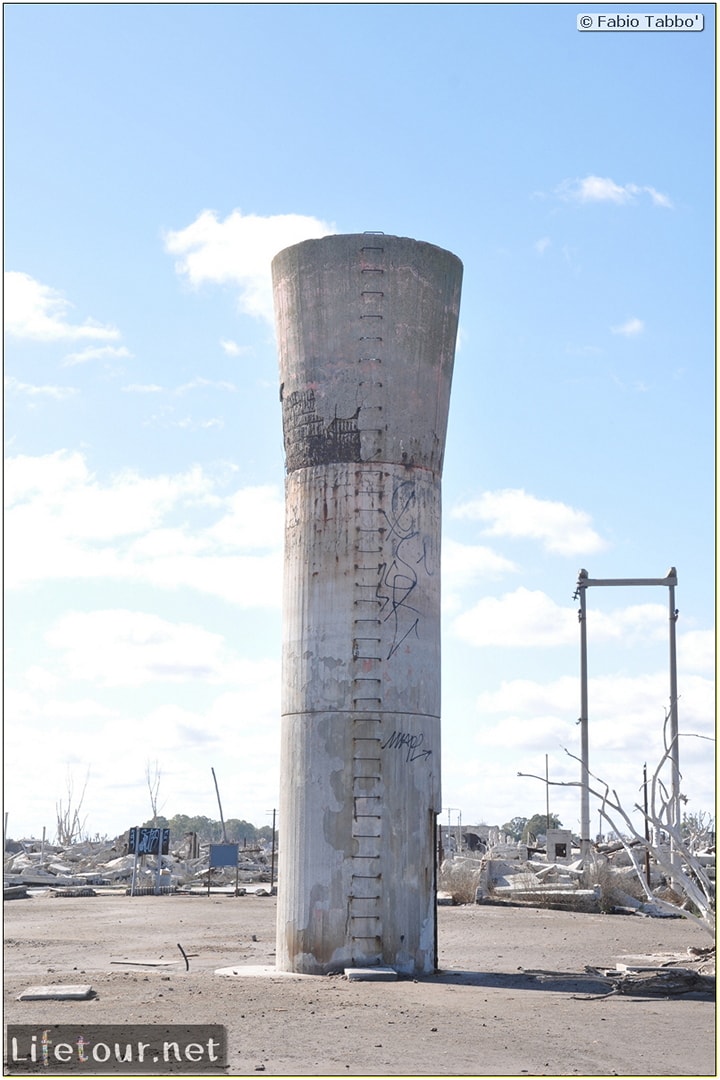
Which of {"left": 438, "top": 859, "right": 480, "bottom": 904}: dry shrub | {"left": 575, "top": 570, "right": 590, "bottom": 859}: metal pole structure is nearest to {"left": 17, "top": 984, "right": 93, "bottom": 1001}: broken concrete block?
{"left": 438, "top": 859, "right": 480, "bottom": 904}: dry shrub

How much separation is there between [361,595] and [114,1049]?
296 inches

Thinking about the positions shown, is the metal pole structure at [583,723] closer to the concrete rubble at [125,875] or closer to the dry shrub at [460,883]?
the dry shrub at [460,883]

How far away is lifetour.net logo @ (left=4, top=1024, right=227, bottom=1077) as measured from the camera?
10.6 metres

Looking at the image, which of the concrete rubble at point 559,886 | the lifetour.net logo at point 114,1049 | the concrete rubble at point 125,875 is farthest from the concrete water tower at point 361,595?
the concrete rubble at point 125,875

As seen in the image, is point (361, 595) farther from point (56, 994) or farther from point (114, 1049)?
point (114, 1049)

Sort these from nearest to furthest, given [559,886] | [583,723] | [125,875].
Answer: [559,886] → [583,723] → [125,875]

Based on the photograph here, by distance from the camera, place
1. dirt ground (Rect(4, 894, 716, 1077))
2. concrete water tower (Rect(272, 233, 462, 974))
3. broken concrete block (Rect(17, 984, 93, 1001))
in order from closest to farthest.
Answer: dirt ground (Rect(4, 894, 716, 1077)) < broken concrete block (Rect(17, 984, 93, 1001)) < concrete water tower (Rect(272, 233, 462, 974))

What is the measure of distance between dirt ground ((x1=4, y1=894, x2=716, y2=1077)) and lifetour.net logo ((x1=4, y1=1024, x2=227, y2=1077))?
0.26 metres

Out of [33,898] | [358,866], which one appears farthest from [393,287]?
[33,898]

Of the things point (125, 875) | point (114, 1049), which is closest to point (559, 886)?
point (125, 875)

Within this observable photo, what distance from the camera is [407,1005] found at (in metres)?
14.1

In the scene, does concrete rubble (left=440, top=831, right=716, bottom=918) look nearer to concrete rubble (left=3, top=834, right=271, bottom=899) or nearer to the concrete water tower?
concrete rubble (left=3, top=834, right=271, bottom=899)

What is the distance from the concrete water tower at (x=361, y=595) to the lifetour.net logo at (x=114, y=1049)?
15.3 feet

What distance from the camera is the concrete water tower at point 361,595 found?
55.4 feet
